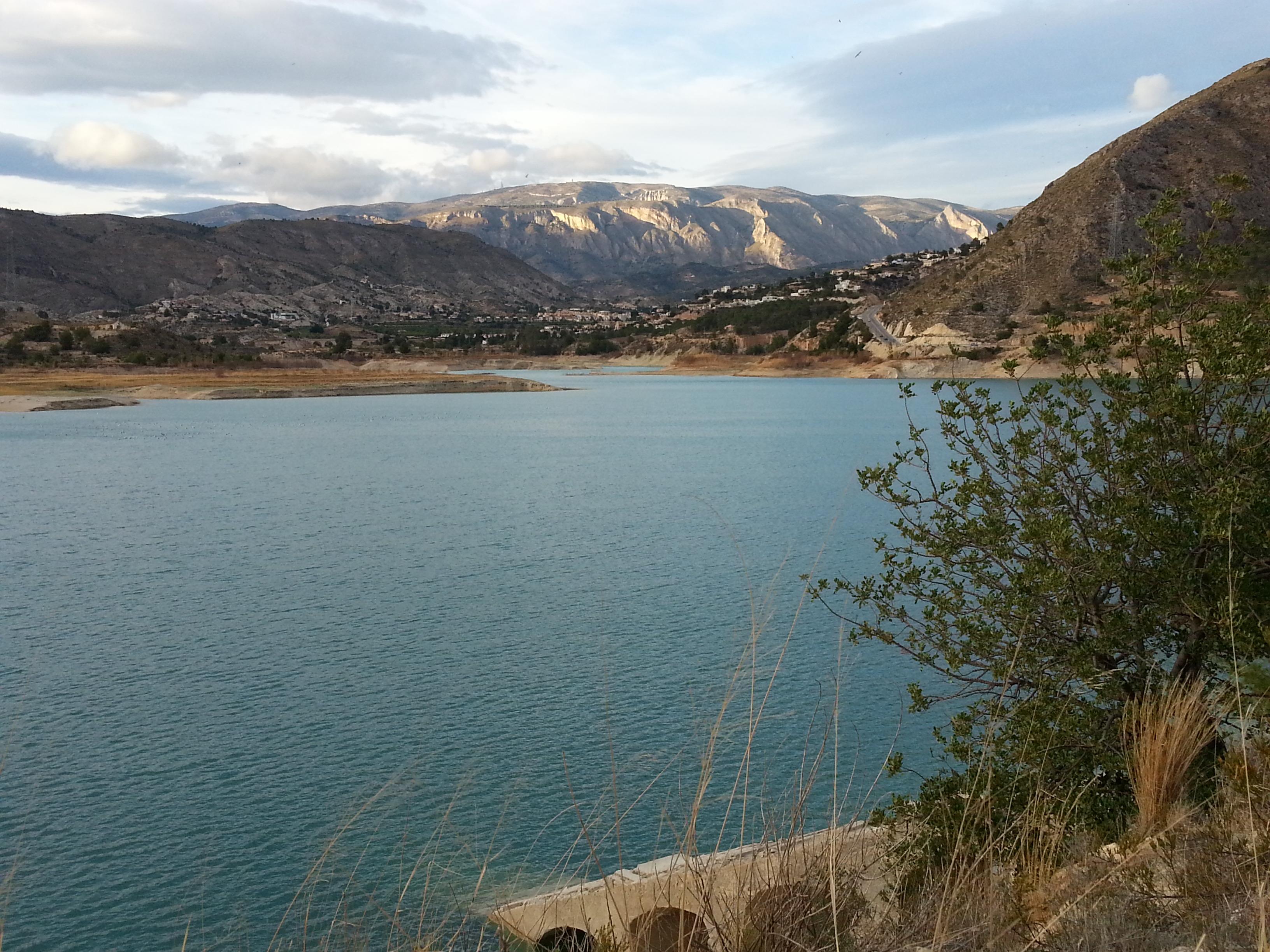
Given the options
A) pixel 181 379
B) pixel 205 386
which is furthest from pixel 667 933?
pixel 181 379

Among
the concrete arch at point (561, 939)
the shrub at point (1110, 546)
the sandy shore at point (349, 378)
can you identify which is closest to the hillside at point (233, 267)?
the sandy shore at point (349, 378)

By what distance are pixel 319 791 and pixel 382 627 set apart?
5.40 m

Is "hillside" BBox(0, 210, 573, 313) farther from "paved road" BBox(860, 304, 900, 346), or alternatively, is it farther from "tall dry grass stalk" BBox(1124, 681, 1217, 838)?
"tall dry grass stalk" BBox(1124, 681, 1217, 838)

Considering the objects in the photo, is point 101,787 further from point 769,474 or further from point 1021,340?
point 1021,340

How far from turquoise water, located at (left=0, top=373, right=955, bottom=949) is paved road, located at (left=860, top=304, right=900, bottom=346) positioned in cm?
5306

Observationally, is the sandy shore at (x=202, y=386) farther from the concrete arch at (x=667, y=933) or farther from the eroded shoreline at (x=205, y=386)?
the concrete arch at (x=667, y=933)

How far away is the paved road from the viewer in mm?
81381

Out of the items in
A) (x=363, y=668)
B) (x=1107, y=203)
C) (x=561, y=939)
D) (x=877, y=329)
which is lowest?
(x=363, y=668)

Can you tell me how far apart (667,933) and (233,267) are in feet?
542

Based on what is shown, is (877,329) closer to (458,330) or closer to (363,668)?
(458,330)

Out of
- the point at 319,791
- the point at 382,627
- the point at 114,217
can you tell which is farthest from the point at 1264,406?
the point at 114,217

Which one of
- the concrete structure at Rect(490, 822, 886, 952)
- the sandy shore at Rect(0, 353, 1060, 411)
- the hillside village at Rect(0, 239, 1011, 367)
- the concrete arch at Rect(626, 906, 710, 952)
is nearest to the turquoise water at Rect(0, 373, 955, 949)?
the concrete structure at Rect(490, 822, 886, 952)

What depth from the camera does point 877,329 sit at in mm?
85062

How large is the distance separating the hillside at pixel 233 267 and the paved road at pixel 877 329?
85674 millimetres
